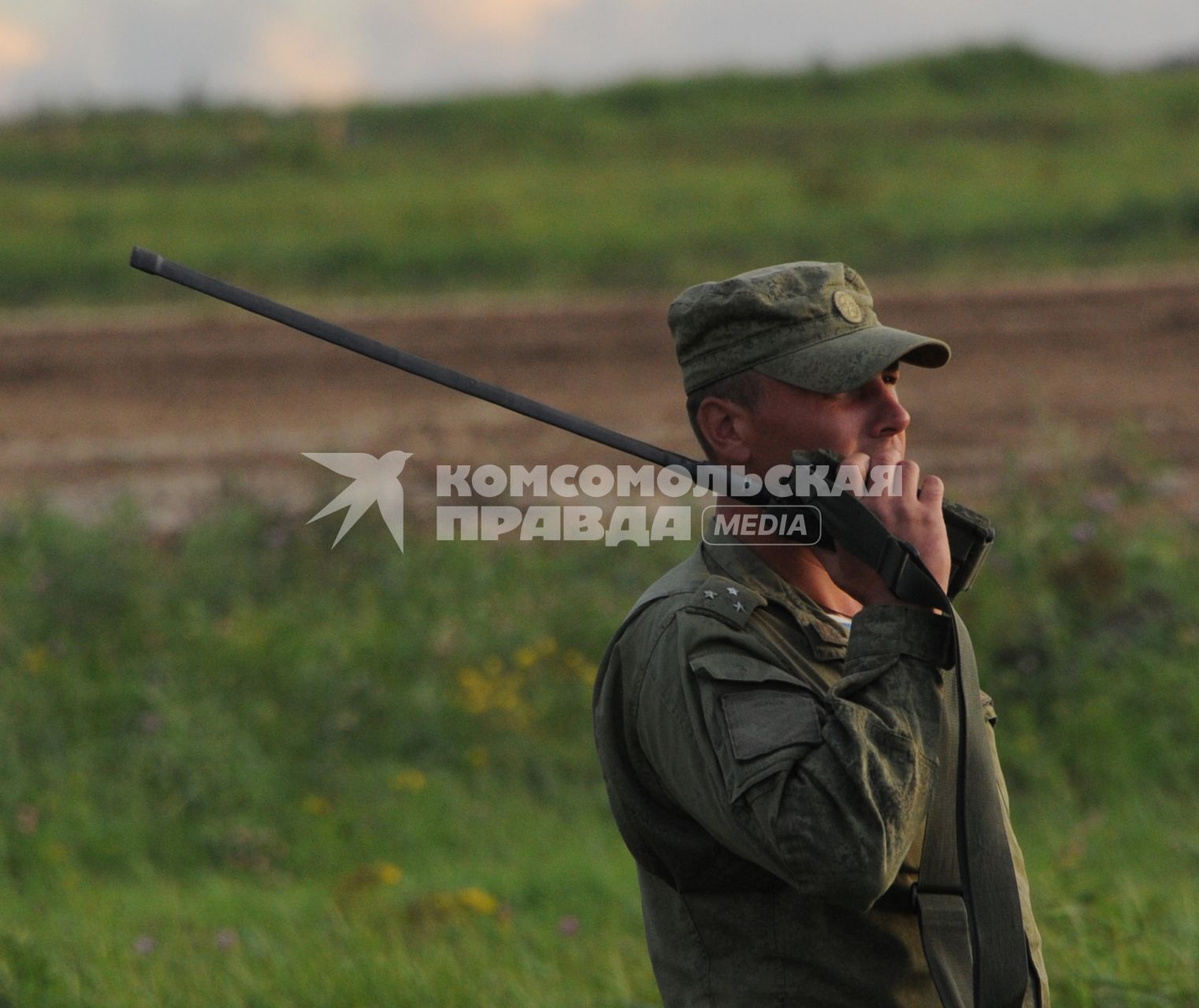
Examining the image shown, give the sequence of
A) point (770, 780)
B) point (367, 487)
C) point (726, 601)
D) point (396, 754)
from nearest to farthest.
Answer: point (770, 780)
point (726, 601)
point (396, 754)
point (367, 487)

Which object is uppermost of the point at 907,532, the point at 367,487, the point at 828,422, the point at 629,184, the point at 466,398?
the point at 629,184

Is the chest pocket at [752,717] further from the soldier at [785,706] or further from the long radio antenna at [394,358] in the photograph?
the long radio antenna at [394,358]

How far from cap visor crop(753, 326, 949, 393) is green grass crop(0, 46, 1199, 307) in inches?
463

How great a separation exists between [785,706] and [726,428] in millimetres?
480

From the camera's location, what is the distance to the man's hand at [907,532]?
2.07 metres

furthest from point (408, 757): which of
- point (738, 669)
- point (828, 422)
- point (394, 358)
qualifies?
point (738, 669)

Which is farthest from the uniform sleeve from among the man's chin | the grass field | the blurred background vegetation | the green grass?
the green grass

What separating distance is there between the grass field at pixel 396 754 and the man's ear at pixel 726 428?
6.44 ft

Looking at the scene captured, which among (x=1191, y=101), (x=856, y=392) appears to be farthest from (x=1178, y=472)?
(x=1191, y=101)

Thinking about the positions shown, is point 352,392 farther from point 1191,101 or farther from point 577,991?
point 1191,101

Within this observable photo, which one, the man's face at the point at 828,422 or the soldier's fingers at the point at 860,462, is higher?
the man's face at the point at 828,422

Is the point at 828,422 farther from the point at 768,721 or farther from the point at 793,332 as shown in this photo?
the point at 768,721

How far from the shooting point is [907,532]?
208cm

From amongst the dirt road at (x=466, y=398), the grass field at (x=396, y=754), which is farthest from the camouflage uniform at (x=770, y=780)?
the dirt road at (x=466, y=398)
